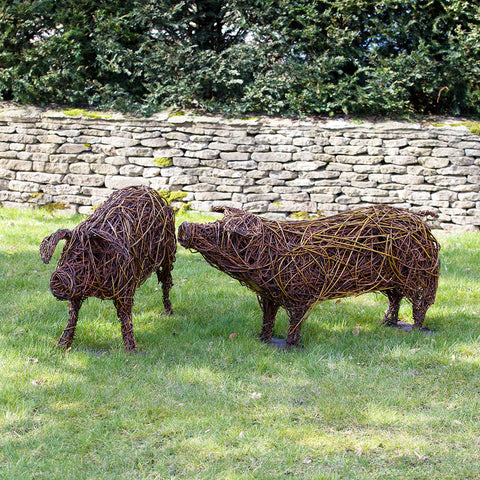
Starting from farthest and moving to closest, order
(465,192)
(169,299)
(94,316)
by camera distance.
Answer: (465,192) < (169,299) < (94,316)

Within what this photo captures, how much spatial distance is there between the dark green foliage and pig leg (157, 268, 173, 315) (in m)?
4.89

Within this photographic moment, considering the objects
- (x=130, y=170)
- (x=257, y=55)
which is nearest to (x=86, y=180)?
(x=130, y=170)

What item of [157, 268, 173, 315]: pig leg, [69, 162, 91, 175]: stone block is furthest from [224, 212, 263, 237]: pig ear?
[69, 162, 91, 175]: stone block

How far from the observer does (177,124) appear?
9.43 metres

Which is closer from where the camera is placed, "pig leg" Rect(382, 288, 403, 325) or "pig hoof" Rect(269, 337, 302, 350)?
"pig hoof" Rect(269, 337, 302, 350)

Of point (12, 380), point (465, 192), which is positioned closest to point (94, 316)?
point (12, 380)

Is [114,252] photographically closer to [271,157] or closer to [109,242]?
[109,242]

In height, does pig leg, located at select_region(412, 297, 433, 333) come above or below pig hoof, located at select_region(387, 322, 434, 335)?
above

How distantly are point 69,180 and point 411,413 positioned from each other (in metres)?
7.45

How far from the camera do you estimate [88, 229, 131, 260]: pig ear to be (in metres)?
4.18

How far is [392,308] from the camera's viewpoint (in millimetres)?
5422

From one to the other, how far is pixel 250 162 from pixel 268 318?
4894 millimetres

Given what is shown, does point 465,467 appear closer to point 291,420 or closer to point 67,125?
point 291,420

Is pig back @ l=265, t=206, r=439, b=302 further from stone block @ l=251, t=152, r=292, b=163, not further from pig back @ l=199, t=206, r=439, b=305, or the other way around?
stone block @ l=251, t=152, r=292, b=163
